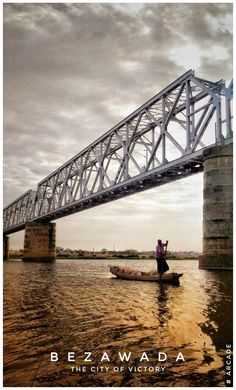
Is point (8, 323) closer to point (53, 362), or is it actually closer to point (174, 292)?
point (53, 362)

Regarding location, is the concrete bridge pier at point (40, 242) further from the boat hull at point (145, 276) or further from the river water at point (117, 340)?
the river water at point (117, 340)

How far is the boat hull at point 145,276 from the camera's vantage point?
23.9 metres

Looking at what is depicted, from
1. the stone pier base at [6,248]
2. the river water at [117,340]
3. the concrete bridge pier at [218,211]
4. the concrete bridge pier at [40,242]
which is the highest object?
the concrete bridge pier at [218,211]

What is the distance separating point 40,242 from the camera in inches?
3376

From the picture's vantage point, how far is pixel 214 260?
29.1m

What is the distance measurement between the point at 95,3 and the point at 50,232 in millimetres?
79078

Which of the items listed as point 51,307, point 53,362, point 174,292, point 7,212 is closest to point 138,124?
point 174,292

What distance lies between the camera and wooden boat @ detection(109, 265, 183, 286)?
23866 mm

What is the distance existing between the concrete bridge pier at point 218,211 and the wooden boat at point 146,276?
5.47 meters

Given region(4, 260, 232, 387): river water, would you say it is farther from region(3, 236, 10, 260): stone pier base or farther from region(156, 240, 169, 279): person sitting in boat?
region(3, 236, 10, 260): stone pier base

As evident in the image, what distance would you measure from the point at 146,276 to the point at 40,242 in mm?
62664

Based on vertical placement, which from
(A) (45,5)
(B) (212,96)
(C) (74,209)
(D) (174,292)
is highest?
(B) (212,96)

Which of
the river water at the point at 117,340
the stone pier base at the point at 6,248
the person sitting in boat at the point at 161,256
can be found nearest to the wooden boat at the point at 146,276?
the person sitting in boat at the point at 161,256

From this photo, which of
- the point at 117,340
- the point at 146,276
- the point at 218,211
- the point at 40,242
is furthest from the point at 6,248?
the point at 117,340
